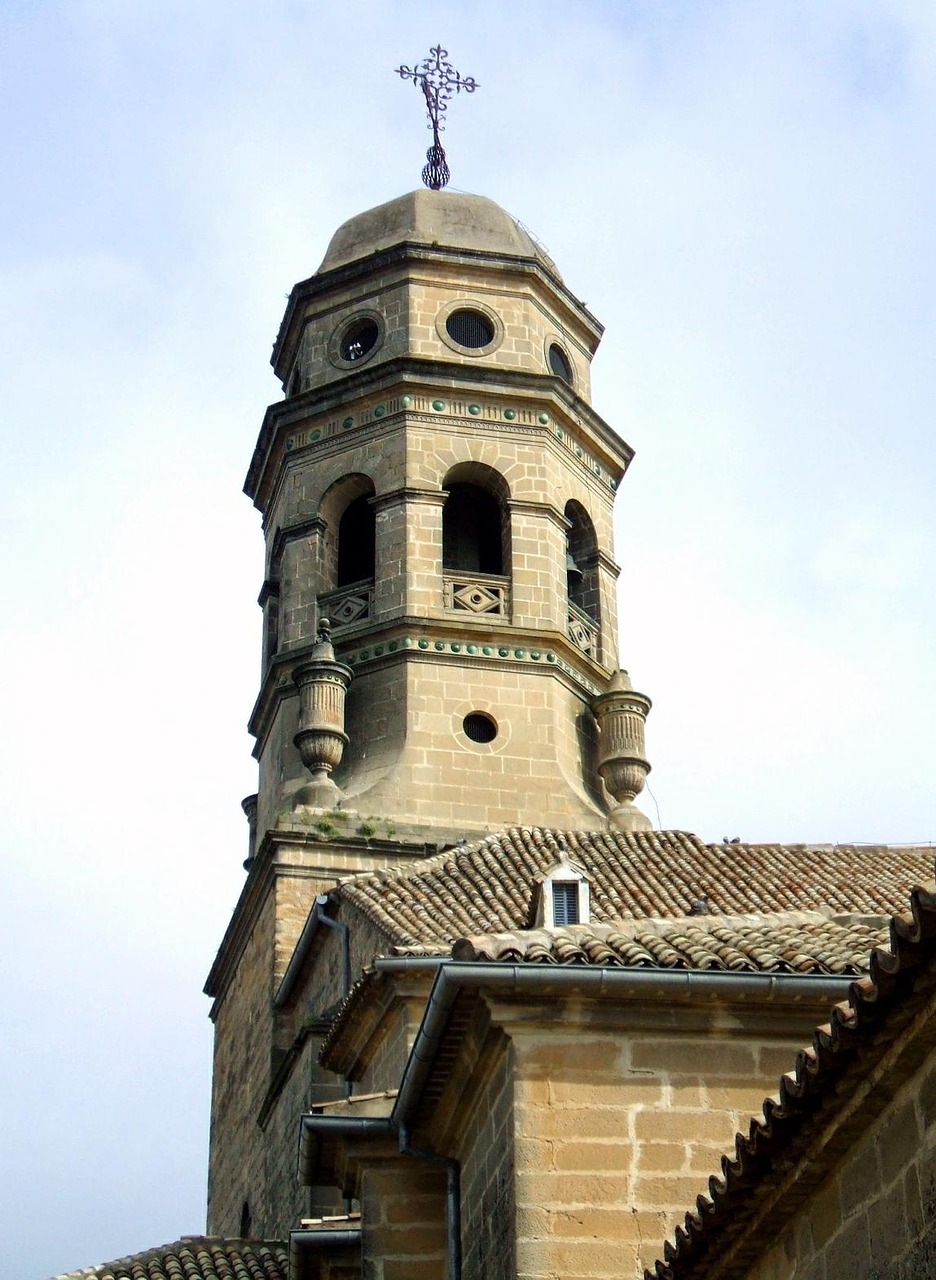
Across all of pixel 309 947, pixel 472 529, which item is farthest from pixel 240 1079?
pixel 472 529

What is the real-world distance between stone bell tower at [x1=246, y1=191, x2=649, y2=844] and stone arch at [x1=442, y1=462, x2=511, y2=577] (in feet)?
0.10

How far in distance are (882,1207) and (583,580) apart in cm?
1898

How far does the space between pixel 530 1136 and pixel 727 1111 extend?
1.13 metres

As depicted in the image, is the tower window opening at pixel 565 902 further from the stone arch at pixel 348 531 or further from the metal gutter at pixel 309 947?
the stone arch at pixel 348 531

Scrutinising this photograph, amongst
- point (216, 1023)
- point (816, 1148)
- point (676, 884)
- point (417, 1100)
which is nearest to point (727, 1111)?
point (417, 1100)

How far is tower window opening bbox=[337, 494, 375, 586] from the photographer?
27.0 meters

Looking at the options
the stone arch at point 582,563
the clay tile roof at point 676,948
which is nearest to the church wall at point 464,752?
the stone arch at point 582,563

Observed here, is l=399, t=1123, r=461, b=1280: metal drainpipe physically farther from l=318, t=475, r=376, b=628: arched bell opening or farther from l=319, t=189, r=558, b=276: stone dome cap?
l=319, t=189, r=558, b=276: stone dome cap

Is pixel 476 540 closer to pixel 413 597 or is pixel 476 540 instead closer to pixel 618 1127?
pixel 413 597

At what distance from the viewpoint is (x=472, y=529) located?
27.2 m

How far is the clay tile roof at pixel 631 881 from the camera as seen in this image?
656 inches

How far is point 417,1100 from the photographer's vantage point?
505 inches

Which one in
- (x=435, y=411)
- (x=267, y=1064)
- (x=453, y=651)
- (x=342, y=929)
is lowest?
(x=267, y=1064)

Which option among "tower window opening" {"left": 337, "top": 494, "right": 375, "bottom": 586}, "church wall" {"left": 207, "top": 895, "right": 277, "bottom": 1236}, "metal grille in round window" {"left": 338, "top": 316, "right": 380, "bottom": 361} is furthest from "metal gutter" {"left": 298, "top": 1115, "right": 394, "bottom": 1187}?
"metal grille in round window" {"left": 338, "top": 316, "right": 380, "bottom": 361}
